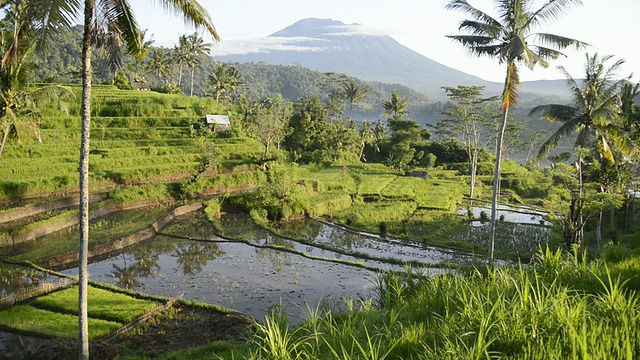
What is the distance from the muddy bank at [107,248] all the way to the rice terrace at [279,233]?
0.08 metres

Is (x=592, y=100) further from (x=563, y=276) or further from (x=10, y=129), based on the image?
(x=10, y=129)

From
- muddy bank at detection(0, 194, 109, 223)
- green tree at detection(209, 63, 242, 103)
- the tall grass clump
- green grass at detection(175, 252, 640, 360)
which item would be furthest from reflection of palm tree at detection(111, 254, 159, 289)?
green tree at detection(209, 63, 242, 103)

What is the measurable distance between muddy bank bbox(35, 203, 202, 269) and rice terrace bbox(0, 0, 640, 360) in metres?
0.08

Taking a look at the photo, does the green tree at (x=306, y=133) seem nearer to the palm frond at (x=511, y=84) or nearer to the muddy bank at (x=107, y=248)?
the muddy bank at (x=107, y=248)

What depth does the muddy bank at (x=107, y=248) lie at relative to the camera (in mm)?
15484


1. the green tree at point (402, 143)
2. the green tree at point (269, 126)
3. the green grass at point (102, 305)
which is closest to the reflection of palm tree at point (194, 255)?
the green grass at point (102, 305)

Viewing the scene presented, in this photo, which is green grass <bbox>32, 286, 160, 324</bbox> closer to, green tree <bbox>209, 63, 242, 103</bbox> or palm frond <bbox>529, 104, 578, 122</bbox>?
palm frond <bbox>529, 104, 578, 122</bbox>

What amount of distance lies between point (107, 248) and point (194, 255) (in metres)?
3.28

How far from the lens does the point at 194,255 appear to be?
17.7 meters

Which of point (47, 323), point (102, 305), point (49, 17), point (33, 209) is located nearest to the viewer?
point (49, 17)

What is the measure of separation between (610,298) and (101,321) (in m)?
10.8

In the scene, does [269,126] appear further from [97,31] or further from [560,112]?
[97,31]

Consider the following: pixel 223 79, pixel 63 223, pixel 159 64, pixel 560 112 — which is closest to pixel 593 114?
pixel 560 112

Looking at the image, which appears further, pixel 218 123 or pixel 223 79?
pixel 223 79
